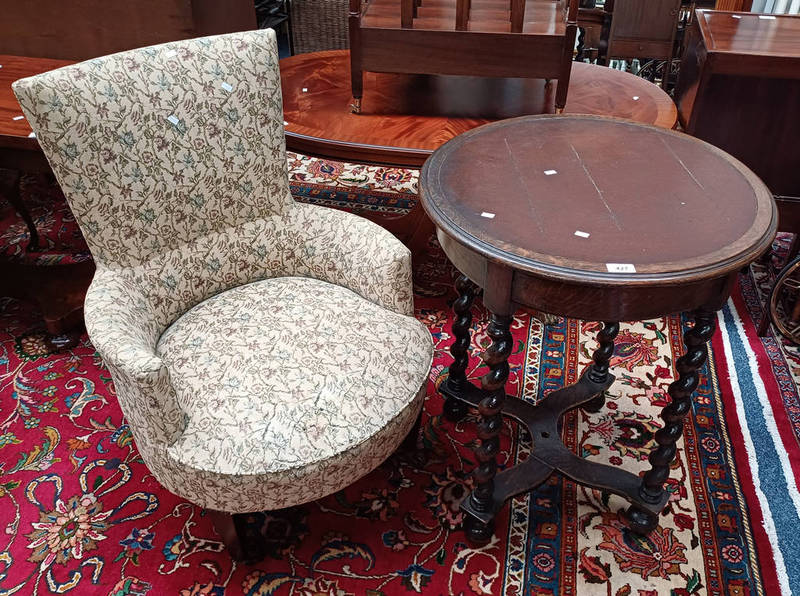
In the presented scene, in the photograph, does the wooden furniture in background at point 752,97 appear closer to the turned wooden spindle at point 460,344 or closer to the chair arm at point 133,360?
the turned wooden spindle at point 460,344

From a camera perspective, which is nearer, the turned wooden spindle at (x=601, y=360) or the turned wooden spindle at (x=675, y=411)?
the turned wooden spindle at (x=675, y=411)

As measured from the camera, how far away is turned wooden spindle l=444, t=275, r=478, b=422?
1.91 m

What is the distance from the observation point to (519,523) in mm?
1849

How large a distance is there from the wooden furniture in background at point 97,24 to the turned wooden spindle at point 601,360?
221 cm

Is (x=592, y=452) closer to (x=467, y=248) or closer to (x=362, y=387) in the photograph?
(x=362, y=387)

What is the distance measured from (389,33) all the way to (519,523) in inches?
59.0

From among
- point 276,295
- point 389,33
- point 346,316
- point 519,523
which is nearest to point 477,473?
point 519,523

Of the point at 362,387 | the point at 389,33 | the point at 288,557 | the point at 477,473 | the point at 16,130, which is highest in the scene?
the point at 389,33

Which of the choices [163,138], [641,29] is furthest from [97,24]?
[641,29]

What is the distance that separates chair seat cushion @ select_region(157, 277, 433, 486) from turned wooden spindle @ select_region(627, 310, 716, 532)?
1.93 ft

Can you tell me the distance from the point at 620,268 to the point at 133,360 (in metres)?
0.97

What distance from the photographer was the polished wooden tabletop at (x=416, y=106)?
7.14 feet

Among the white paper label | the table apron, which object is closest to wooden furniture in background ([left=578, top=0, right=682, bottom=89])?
the table apron

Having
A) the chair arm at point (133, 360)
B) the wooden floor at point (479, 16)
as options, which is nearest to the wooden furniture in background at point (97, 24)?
the wooden floor at point (479, 16)
